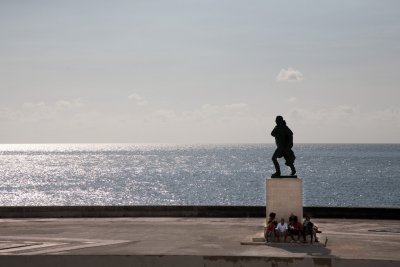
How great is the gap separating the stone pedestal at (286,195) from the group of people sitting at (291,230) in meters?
0.70

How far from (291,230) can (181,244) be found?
12.9ft

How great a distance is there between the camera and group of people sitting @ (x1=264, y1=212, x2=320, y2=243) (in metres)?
24.9

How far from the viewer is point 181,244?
2470cm

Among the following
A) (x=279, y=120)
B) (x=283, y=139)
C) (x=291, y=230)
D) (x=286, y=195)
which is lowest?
(x=291, y=230)

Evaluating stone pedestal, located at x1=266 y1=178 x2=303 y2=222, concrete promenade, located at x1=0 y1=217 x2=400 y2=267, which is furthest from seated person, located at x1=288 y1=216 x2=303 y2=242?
stone pedestal, located at x1=266 y1=178 x2=303 y2=222

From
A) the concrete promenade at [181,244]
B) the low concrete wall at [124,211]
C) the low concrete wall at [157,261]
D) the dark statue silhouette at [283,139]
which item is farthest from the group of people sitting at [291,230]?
the low concrete wall at [124,211]

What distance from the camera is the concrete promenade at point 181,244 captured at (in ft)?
70.5

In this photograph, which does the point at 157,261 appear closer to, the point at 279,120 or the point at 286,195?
the point at 286,195

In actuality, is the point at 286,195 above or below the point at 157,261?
above

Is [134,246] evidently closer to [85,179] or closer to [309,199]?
[309,199]

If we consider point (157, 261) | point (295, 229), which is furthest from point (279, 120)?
point (157, 261)

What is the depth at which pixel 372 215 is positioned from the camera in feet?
111

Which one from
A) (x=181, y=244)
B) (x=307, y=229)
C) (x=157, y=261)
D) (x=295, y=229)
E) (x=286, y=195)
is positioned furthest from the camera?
(x=286, y=195)

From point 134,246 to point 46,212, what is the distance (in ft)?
40.7
